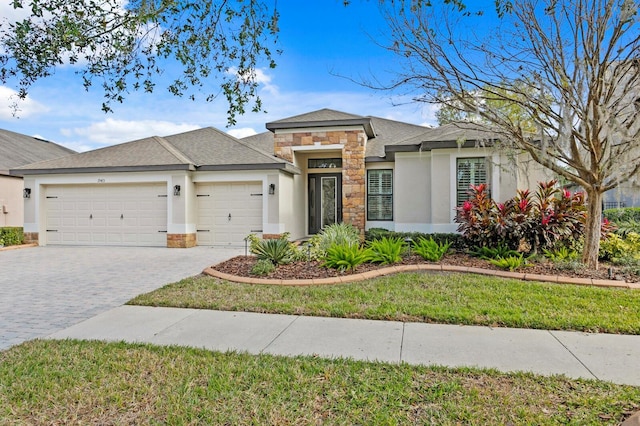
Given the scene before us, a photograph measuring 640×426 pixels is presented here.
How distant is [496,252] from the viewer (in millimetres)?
7957

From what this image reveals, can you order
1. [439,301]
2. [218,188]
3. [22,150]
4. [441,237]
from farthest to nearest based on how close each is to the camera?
[22,150]
[218,188]
[441,237]
[439,301]

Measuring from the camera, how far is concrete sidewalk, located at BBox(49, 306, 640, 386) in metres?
3.46

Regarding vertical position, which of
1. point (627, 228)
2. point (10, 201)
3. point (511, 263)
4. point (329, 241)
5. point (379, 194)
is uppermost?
point (379, 194)

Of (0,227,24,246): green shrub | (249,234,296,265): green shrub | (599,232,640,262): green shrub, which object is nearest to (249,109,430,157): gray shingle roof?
(599,232,640,262): green shrub

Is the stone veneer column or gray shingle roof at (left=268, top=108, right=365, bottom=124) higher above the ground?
gray shingle roof at (left=268, top=108, right=365, bottom=124)

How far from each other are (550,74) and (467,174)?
4.61 metres

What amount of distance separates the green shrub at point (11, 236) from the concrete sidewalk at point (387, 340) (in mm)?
10744

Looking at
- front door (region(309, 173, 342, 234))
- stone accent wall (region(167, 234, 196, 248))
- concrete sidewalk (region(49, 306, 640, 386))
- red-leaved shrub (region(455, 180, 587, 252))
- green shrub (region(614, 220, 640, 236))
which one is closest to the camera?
concrete sidewalk (region(49, 306, 640, 386))

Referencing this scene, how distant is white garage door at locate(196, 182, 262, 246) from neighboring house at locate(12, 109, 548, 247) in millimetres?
33

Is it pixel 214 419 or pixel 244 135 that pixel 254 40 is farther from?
pixel 244 135

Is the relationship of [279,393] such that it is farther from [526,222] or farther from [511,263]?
[526,222]

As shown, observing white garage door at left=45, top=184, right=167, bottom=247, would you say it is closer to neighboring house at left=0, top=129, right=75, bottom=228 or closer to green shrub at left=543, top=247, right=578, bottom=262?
neighboring house at left=0, top=129, right=75, bottom=228

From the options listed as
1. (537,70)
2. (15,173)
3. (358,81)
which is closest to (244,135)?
(15,173)

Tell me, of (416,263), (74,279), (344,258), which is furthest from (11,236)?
(416,263)
